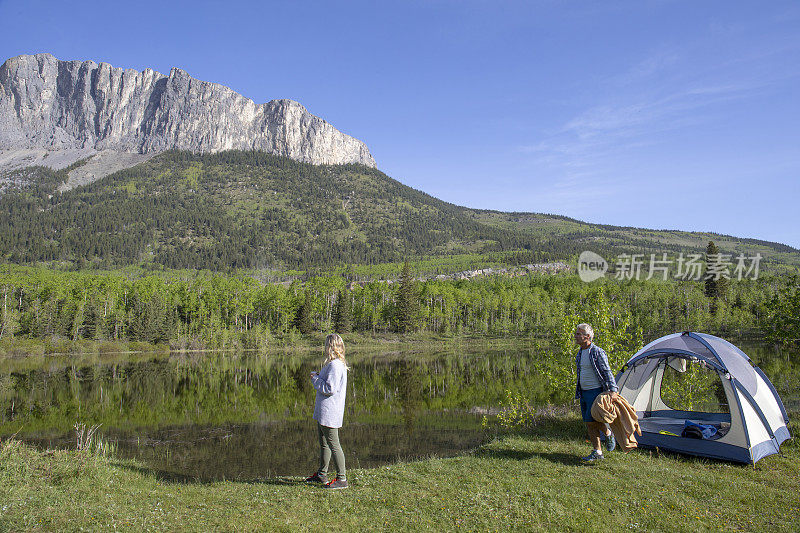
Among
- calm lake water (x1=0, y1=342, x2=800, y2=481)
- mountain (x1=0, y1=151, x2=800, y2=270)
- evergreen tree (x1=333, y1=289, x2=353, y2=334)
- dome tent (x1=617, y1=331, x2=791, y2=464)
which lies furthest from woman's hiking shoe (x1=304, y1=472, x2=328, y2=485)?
mountain (x1=0, y1=151, x2=800, y2=270)

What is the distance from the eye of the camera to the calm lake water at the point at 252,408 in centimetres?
1641

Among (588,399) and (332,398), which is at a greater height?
(588,399)

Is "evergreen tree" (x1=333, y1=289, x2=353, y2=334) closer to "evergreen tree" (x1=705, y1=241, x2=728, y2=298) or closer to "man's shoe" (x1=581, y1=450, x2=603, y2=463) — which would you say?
"evergreen tree" (x1=705, y1=241, x2=728, y2=298)

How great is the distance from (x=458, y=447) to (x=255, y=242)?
17248 cm

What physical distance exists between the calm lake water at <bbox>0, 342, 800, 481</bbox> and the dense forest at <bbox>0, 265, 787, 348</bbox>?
2261 centimetres

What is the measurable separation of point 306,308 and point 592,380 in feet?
248

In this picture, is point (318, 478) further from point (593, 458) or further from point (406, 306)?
point (406, 306)

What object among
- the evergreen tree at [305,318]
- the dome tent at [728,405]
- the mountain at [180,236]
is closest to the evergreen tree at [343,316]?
the evergreen tree at [305,318]

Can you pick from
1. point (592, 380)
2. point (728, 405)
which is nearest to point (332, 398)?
point (592, 380)

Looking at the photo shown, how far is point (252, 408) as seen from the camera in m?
26.5

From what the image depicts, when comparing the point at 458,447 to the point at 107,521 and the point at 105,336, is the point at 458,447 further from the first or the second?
the point at 105,336

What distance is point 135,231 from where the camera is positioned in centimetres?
16688

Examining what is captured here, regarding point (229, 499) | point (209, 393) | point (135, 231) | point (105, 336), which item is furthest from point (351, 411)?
point (135, 231)

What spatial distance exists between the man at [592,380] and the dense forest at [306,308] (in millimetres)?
59885
